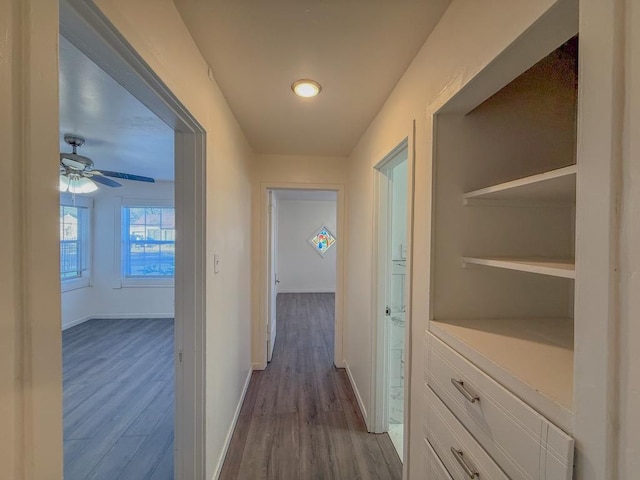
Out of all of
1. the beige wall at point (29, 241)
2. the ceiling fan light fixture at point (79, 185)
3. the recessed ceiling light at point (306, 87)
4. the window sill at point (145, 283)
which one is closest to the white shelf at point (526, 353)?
the beige wall at point (29, 241)

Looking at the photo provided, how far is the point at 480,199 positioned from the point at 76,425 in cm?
310

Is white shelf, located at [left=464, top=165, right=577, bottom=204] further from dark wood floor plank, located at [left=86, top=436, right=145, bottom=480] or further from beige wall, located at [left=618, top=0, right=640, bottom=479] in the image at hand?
dark wood floor plank, located at [left=86, top=436, right=145, bottom=480]

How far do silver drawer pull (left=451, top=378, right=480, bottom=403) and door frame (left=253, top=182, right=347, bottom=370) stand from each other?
212 centimetres

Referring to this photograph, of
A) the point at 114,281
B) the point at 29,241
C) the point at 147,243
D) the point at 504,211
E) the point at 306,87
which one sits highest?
the point at 306,87

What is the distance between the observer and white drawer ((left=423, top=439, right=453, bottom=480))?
1.02 m

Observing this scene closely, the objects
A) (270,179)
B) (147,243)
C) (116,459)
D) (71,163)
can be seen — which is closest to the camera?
(116,459)

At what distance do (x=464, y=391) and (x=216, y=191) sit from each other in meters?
1.50

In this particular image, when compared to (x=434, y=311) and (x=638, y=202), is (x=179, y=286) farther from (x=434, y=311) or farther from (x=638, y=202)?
(x=638, y=202)

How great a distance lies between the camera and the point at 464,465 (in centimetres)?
88

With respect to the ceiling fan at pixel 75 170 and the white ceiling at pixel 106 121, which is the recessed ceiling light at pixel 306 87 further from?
the ceiling fan at pixel 75 170

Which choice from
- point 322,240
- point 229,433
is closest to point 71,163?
point 229,433

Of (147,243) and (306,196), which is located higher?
(306,196)

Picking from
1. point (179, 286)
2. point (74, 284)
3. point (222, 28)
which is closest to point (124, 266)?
point (74, 284)

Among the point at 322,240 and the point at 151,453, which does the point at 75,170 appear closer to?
the point at 151,453
